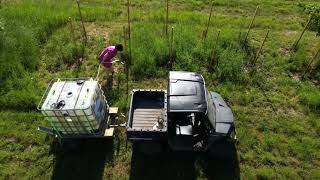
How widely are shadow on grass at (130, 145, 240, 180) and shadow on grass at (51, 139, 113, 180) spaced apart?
35.6 inches

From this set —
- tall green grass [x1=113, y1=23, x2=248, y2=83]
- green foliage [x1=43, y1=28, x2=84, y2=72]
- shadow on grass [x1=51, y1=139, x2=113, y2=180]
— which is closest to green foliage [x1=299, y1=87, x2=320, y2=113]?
tall green grass [x1=113, y1=23, x2=248, y2=83]

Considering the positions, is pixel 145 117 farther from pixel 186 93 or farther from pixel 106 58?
pixel 106 58

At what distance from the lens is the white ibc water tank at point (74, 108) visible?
8.67m

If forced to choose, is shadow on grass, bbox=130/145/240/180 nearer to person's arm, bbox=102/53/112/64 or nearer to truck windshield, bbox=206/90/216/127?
truck windshield, bbox=206/90/216/127

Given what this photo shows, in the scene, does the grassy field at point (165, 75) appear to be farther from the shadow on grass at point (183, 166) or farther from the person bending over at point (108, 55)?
the person bending over at point (108, 55)

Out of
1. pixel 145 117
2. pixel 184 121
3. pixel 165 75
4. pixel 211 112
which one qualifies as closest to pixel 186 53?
pixel 165 75

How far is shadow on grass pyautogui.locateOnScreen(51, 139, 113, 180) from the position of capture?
30.3 feet

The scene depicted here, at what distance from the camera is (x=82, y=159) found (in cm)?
959

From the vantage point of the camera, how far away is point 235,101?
11352 mm

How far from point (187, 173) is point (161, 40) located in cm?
608

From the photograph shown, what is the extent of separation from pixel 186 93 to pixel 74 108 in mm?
3127

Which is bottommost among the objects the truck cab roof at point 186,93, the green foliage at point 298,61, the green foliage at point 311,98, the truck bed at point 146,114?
the green foliage at point 311,98

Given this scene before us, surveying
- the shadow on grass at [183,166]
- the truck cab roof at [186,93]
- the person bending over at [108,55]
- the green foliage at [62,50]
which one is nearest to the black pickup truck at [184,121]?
the truck cab roof at [186,93]

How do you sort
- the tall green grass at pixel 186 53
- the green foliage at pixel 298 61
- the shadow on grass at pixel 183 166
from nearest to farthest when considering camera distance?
the shadow on grass at pixel 183 166, the tall green grass at pixel 186 53, the green foliage at pixel 298 61
